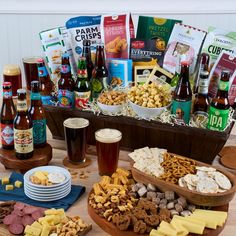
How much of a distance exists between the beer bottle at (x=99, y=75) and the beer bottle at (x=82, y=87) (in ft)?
0.25

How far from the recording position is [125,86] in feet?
6.14

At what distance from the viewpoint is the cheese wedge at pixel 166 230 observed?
3.88 ft

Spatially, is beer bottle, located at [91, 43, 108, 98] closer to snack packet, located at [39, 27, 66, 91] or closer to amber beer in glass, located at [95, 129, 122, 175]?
snack packet, located at [39, 27, 66, 91]

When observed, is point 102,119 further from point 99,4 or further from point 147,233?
point 99,4

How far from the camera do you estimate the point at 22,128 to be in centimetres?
152

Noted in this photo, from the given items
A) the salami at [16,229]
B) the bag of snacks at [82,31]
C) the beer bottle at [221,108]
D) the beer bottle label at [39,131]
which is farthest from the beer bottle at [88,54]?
the salami at [16,229]

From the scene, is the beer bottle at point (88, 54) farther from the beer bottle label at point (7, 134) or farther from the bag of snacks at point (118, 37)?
the beer bottle label at point (7, 134)

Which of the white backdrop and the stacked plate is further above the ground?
the white backdrop

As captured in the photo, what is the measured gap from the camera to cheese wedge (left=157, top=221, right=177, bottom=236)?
1.18 meters

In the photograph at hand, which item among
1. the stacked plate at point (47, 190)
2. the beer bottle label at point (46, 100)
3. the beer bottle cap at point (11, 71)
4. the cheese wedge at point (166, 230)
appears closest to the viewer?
the cheese wedge at point (166, 230)

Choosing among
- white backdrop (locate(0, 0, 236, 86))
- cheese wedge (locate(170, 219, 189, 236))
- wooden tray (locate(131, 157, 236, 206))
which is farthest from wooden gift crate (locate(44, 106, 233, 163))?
white backdrop (locate(0, 0, 236, 86))

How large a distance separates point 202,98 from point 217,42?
0.25 meters

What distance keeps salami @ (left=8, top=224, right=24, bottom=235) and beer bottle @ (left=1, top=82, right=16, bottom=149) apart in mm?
427

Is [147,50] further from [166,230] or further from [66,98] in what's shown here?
[166,230]
